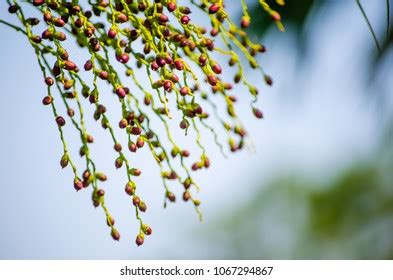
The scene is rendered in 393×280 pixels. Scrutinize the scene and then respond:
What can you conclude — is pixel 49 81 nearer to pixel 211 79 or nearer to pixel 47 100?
pixel 47 100

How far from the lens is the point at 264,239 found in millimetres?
4633

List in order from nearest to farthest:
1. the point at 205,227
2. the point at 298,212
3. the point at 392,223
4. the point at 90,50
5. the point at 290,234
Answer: the point at 90,50
the point at 392,223
the point at 298,212
the point at 290,234
the point at 205,227

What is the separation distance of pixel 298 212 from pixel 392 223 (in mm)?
1413

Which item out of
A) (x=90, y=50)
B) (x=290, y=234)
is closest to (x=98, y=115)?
(x=90, y=50)

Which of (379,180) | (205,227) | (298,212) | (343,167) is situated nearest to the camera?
(379,180)

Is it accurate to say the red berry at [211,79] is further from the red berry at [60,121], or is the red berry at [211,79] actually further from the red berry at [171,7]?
the red berry at [60,121]

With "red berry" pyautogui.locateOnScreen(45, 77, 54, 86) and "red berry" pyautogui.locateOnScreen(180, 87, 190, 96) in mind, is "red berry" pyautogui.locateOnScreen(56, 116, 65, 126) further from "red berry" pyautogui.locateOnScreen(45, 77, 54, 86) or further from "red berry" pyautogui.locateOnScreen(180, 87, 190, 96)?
"red berry" pyautogui.locateOnScreen(180, 87, 190, 96)

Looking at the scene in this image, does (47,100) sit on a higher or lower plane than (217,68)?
lower

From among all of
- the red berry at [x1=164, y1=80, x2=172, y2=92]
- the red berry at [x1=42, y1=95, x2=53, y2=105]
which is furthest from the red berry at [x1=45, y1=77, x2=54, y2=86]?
the red berry at [x1=164, y1=80, x2=172, y2=92]

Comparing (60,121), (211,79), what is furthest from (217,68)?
(60,121)

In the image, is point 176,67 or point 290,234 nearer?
point 176,67
